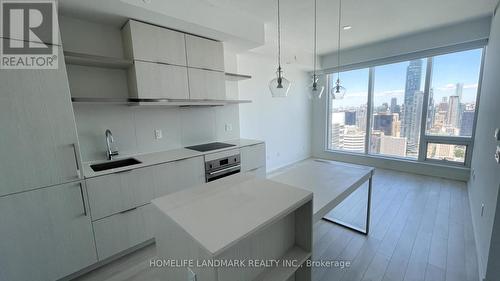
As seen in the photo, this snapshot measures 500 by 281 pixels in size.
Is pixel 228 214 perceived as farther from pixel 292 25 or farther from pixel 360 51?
pixel 360 51

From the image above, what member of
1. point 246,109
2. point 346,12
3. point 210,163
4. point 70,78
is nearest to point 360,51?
point 346,12

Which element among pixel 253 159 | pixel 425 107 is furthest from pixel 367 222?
pixel 425 107

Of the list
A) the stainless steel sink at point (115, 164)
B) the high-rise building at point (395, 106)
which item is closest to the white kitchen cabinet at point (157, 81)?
the stainless steel sink at point (115, 164)

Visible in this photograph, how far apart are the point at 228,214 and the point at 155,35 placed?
2.17 meters

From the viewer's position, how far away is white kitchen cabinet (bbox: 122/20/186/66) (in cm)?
208

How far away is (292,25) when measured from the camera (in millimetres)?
3158

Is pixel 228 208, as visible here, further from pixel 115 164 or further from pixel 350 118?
pixel 350 118

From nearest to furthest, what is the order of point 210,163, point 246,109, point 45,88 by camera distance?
1. point 45,88
2. point 210,163
3. point 246,109

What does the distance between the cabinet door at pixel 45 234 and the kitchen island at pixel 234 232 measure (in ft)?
→ 3.54

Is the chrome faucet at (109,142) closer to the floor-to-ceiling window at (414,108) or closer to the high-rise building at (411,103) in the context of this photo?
the floor-to-ceiling window at (414,108)

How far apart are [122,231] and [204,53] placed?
227cm

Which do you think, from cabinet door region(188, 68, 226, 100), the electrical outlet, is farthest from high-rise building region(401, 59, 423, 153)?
the electrical outlet

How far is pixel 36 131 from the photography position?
Result: 1.50 metres

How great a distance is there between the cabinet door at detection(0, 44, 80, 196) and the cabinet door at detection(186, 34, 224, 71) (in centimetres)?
127
